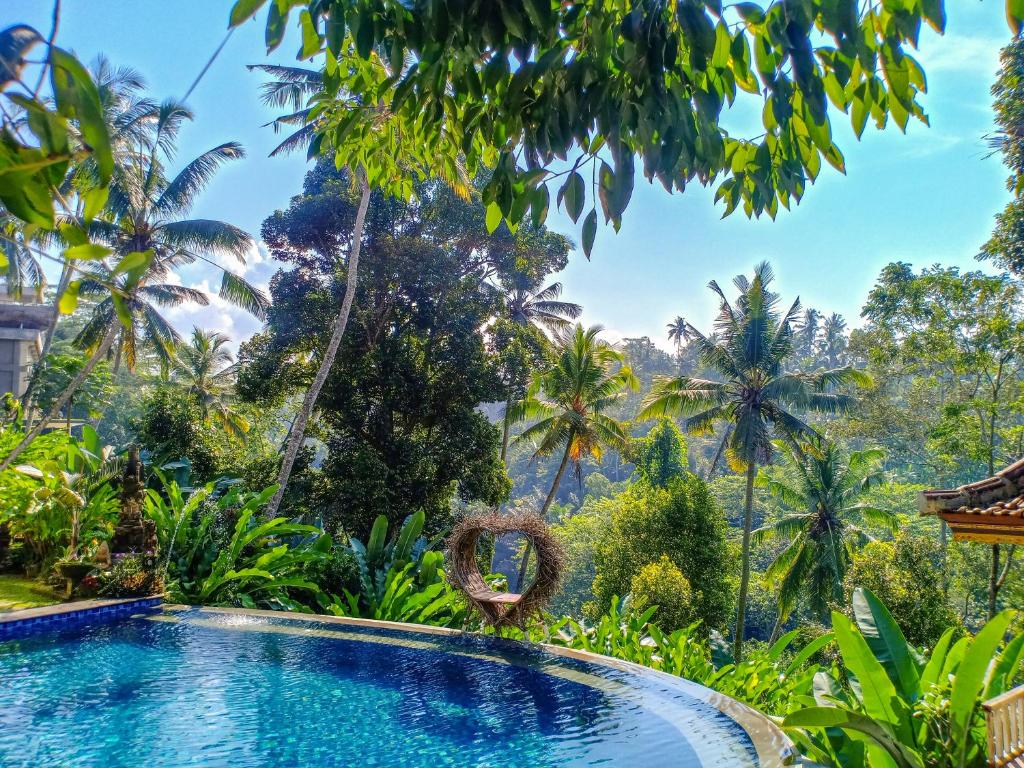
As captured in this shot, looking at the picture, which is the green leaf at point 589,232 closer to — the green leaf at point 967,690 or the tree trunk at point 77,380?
the green leaf at point 967,690

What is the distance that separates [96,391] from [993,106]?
2111cm

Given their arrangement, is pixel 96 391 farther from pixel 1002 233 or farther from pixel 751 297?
pixel 1002 233

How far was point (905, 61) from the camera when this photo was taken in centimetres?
134

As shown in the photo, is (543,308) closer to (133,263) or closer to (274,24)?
(274,24)

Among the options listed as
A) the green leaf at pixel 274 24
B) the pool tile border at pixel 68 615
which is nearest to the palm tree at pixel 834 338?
the pool tile border at pixel 68 615

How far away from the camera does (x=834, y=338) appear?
53.4 m

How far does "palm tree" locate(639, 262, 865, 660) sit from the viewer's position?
60.4ft

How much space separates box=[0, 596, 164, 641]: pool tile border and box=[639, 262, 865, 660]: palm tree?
45.8 ft

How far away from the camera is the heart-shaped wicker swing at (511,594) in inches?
279

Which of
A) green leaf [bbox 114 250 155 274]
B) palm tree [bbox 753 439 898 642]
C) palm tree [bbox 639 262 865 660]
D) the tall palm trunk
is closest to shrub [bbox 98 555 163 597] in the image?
the tall palm trunk

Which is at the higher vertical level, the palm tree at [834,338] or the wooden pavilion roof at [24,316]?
the palm tree at [834,338]

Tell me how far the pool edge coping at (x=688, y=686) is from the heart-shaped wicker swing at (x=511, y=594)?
305 mm

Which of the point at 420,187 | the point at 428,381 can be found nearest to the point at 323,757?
the point at 428,381

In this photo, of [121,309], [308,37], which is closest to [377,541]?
[308,37]
